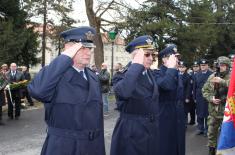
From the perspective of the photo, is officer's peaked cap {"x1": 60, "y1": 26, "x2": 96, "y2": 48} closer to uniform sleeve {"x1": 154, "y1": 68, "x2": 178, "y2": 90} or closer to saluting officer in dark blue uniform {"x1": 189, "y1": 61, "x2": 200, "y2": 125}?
uniform sleeve {"x1": 154, "y1": 68, "x2": 178, "y2": 90}

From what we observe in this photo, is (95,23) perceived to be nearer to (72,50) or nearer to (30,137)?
(30,137)

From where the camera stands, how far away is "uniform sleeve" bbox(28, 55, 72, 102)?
389 centimetres

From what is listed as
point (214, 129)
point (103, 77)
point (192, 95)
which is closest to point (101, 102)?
point (214, 129)

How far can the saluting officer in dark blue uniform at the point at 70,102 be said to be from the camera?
3.95 metres

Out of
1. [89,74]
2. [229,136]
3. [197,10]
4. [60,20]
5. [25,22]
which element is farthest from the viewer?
[197,10]

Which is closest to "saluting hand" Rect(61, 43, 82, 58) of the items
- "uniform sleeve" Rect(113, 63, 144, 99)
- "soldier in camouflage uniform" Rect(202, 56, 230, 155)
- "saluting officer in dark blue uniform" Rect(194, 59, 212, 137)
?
"uniform sleeve" Rect(113, 63, 144, 99)

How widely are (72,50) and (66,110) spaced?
0.56 m

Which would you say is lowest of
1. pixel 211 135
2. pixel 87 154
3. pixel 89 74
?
pixel 211 135

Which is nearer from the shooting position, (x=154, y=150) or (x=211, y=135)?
(x=154, y=150)

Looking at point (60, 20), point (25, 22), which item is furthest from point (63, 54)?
point (60, 20)

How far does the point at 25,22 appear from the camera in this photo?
1139 inches

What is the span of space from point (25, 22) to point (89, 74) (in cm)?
2553

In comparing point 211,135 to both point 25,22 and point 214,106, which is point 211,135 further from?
point 25,22

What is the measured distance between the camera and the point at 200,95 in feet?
38.5
